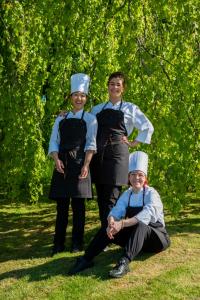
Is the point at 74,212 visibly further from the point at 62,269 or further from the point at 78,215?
the point at 62,269

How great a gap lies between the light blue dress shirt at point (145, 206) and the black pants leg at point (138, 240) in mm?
88

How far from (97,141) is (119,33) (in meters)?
1.72

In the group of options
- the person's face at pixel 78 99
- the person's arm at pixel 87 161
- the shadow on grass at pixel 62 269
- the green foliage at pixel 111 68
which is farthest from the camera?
the green foliage at pixel 111 68

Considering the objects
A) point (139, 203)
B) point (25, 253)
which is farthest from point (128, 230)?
point (25, 253)

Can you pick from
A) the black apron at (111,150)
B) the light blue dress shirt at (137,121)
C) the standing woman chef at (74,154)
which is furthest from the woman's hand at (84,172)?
the light blue dress shirt at (137,121)

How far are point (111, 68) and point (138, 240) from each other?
80.9 inches

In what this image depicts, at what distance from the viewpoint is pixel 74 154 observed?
4.64 m

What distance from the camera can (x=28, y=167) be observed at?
5598mm

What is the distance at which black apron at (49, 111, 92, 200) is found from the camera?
4613 millimetres

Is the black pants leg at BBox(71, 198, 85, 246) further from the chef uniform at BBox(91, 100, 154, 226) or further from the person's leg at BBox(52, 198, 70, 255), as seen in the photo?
the chef uniform at BBox(91, 100, 154, 226)

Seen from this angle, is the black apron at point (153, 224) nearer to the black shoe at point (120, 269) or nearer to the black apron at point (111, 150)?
the black apron at point (111, 150)

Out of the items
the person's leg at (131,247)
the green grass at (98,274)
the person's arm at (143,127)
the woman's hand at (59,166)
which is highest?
the person's arm at (143,127)

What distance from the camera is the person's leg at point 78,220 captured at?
15.6ft

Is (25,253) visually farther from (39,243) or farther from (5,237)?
(5,237)
